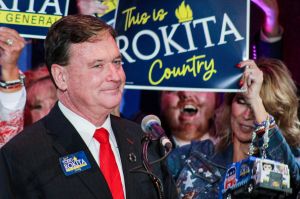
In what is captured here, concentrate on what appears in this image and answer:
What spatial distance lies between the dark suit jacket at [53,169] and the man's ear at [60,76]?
11 centimetres

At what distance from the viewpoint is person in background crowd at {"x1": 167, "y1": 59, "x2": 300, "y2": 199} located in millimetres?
3920

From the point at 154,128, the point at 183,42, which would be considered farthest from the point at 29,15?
the point at 154,128

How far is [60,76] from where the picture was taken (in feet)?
9.70

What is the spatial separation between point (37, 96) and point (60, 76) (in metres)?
1.50

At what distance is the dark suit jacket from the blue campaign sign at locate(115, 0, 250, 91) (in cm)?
122

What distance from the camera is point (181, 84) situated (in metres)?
4.13

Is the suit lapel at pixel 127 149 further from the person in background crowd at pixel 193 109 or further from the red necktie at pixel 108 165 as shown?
the person in background crowd at pixel 193 109

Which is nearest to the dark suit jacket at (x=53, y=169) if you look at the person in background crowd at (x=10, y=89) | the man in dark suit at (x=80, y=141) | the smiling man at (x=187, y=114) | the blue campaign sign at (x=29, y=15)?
the man in dark suit at (x=80, y=141)

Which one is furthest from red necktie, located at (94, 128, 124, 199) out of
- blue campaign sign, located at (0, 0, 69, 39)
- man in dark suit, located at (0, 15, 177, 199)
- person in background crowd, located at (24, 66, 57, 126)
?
person in background crowd, located at (24, 66, 57, 126)

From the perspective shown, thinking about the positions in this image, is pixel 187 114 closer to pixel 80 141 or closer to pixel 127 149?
pixel 127 149

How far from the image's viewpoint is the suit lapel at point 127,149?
2.83 m

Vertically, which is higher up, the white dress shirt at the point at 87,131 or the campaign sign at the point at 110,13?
the campaign sign at the point at 110,13

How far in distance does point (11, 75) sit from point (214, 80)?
122 cm

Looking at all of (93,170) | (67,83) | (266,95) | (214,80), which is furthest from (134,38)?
(93,170)
